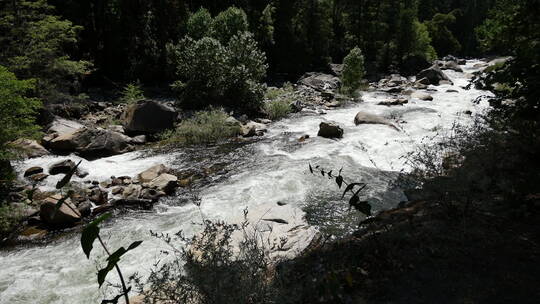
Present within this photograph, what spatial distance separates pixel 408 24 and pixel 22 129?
123 feet

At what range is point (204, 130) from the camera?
46.3ft

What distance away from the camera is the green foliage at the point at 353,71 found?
2291 centimetres

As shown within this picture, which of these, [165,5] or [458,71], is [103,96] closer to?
[165,5]

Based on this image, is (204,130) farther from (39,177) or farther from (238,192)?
(39,177)

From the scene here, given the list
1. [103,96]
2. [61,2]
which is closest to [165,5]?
[61,2]

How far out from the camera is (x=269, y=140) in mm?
13969

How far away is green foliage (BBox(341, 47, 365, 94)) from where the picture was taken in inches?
902

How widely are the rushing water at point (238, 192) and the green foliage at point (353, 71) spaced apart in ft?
23.7

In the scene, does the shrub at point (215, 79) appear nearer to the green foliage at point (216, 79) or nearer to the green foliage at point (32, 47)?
the green foliage at point (216, 79)

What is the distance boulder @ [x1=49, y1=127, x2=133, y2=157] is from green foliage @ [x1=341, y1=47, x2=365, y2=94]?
14.5 metres

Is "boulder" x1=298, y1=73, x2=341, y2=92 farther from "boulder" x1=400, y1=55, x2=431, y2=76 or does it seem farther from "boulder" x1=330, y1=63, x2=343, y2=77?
"boulder" x1=400, y1=55, x2=431, y2=76

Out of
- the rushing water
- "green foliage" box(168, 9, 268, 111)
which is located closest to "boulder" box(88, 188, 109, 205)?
the rushing water

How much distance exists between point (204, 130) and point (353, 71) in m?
12.6

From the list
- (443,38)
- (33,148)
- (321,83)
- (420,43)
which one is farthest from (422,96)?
(443,38)
